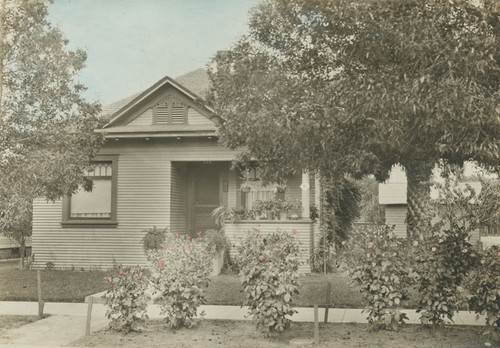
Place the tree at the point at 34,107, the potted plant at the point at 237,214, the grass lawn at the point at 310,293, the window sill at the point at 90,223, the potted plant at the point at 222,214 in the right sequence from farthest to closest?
the window sill at the point at 90,223 → the potted plant at the point at 222,214 → the potted plant at the point at 237,214 → the grass lawn at the point at 310,293 → the tree at the point at 34,107

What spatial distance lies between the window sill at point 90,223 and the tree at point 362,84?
7.12m

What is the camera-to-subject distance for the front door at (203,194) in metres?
15.4

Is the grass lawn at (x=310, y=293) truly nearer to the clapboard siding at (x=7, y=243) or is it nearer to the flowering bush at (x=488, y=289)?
the flowering bush at (x=488, y=289)

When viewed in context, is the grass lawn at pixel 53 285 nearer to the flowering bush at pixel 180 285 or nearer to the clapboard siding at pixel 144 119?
the flowering bush at pixel 180 285

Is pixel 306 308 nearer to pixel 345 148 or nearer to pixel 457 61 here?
pixel 345 148

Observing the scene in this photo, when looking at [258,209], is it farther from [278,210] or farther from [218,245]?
[218,245]

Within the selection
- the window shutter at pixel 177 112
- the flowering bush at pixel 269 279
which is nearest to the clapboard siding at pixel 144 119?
the window shutter at pixel 177 112

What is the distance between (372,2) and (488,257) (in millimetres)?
3725

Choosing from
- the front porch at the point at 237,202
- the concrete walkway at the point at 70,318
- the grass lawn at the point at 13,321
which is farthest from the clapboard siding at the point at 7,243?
the grass lawn at the point at 13,321

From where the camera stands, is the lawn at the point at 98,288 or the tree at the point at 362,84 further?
the lawn at the point at 98,288

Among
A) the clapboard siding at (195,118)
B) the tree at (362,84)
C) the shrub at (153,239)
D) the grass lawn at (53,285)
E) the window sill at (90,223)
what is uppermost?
the clapboard siding at (195,118)

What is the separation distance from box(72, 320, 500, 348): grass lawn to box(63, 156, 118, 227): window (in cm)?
770

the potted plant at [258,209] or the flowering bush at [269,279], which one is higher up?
the potted plant at [258,209]

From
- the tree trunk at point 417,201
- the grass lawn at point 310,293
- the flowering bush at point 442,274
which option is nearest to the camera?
the flowering bush at point 442,274
